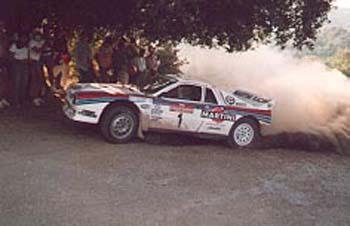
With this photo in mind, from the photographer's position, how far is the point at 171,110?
45.0 feet

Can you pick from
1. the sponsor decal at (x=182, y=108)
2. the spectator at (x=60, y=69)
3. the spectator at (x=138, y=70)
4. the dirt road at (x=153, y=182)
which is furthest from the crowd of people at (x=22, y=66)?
the sponsor decal at (x=182, y=108)

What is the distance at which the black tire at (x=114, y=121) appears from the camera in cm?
1318

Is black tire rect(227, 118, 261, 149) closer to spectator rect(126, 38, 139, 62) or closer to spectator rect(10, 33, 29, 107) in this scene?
spectator rect(126, 38, 139, 62)

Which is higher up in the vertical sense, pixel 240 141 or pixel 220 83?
pixel 220 83

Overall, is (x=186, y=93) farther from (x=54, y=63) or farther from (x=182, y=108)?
(x=54, y=63)

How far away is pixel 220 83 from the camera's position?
16.8 metres

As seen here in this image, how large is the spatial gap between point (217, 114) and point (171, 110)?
991mm

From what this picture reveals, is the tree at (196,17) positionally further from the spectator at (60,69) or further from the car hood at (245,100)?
the car hood at (245,100)

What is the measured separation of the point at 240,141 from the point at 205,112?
3.38 ft

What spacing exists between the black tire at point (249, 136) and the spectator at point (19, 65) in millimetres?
4661

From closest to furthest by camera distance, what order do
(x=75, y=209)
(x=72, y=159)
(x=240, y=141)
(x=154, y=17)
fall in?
(x=75, y=209)
(x=72, y=159)
(x=154, y=17)
(x=240, y=141)

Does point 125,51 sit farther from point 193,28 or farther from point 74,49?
point 193,28

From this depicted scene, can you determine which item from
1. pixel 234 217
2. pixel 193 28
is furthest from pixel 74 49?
pixel 234 217

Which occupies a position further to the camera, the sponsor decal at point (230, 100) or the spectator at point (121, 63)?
the spectator at point (121, 63)
